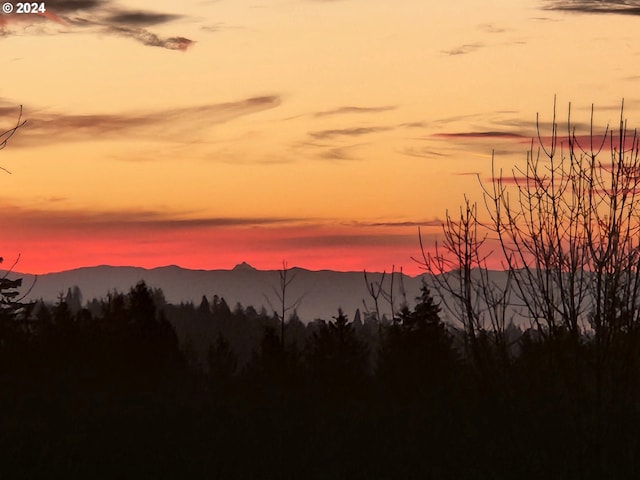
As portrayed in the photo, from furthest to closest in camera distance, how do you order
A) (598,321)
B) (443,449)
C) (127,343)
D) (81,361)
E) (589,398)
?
(127,343) < (81,361) < (443,449) < (589,398) < (598,321)

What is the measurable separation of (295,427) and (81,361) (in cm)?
1145

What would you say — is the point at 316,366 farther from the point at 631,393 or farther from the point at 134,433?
the point at 631,393

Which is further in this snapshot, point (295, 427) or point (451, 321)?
point (295, 427)

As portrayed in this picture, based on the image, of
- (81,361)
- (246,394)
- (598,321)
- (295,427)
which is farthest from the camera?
(81,361)

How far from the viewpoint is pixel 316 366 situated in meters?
20.9

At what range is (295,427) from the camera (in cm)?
1448

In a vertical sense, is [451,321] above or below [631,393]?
above

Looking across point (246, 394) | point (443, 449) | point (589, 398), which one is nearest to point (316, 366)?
point (246, 394)

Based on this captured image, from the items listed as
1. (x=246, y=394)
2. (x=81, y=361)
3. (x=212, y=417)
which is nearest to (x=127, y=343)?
(x=81, y=361)

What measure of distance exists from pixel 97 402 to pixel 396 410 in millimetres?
5063

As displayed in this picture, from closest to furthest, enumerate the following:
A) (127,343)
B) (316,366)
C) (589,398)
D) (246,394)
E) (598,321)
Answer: (598,321) < (589,398) < (246,394) < (316,366) < (127,343)

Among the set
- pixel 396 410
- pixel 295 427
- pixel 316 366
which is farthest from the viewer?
pixel 316 366

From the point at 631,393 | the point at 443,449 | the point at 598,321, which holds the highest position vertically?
the point at 598,321

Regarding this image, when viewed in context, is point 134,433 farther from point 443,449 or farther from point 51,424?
point 443,449
